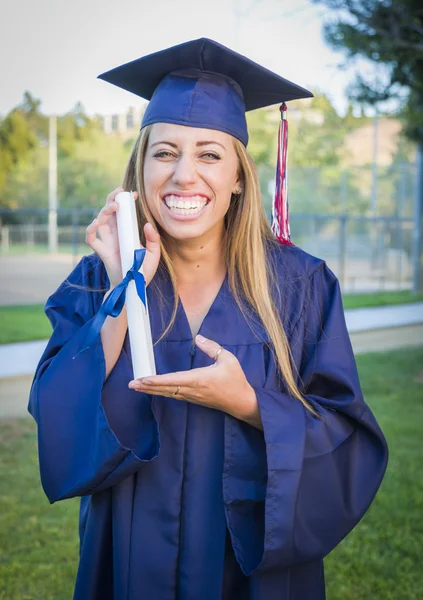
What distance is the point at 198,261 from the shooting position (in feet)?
7.29

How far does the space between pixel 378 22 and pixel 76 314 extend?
7.34 metres

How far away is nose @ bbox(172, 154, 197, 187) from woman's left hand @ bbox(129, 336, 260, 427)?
1.44 feet

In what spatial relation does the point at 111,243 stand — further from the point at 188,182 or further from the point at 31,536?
the point at 31,536

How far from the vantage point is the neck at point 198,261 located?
2.21 meters

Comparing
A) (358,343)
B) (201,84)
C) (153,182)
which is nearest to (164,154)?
(153,182)

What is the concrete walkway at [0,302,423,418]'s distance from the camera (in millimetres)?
7223

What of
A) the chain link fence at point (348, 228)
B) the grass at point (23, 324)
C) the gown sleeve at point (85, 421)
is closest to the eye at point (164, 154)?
the gown sleeve at point (85, 421)

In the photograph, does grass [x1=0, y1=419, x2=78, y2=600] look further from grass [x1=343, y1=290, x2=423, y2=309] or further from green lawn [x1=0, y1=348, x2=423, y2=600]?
grass [x1=343, y1=290, x2=423, y2=309]

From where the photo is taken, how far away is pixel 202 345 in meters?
1.80

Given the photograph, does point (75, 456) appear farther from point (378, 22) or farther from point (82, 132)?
point (82, 132)

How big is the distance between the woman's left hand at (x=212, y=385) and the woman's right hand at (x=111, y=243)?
277mm

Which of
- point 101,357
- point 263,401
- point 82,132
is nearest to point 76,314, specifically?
point 101,357

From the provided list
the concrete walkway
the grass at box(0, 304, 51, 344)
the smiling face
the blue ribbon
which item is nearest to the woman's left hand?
the blue ribbon

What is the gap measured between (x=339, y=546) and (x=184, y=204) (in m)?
3.03
